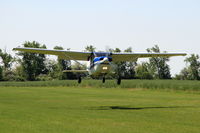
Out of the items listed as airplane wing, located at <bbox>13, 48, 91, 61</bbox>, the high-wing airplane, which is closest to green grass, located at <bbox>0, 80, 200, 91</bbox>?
the high-wing airplane

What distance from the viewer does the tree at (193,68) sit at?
12769 cm

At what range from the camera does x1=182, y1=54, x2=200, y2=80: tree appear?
128 metres

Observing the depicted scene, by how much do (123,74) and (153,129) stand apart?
109 m

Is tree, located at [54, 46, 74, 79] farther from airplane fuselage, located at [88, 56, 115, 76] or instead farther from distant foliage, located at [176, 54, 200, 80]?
airplane fuselage, located at [88, 56, 115, 76]

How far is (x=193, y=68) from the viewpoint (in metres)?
130

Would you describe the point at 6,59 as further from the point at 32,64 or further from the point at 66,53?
the point at 66,53

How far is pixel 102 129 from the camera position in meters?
21.8

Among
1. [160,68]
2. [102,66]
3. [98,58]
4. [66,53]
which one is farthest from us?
[160,68]

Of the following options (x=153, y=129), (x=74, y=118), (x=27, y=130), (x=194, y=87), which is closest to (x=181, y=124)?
(x=153, y=129)

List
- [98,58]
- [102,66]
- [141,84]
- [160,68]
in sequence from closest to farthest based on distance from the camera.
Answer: [102,66] < [98,58] < [141,84] < [160,68]

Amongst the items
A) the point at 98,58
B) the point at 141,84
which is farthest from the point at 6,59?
the point at 98,58

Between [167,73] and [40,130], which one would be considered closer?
[40,130]

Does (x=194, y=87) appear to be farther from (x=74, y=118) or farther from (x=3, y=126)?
(x=3, y=126)

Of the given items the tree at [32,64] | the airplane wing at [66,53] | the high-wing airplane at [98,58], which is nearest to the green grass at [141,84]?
the high-wing airplane at [98,58]
